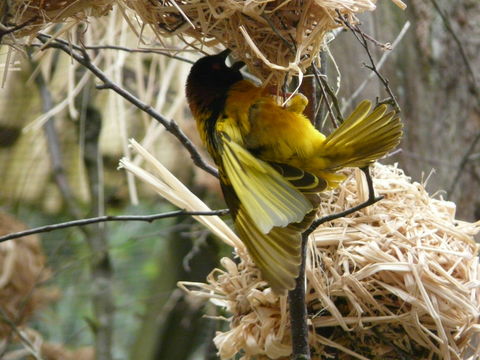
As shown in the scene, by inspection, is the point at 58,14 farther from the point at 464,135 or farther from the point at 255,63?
the point at 464,135

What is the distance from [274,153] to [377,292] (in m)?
0.34

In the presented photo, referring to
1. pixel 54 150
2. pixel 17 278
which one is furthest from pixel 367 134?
A: pixel 54 150

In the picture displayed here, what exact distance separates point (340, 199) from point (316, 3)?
1.36 ft

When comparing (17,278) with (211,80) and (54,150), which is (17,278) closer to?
(54,150)

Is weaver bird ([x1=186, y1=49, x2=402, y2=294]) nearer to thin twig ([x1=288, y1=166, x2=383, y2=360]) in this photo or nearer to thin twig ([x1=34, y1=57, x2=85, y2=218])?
thin twig ([x1=288, y1=166, x2=383, y2=360])

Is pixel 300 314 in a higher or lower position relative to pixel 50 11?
lower

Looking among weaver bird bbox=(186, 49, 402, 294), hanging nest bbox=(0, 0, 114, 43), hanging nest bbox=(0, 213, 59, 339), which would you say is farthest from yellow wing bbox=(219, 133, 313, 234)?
hanging nest bbox=(0, 213, 59, 339)

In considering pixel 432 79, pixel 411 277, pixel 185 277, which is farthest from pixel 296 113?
pixel 185 277

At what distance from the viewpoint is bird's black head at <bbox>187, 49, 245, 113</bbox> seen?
1773 millimetres

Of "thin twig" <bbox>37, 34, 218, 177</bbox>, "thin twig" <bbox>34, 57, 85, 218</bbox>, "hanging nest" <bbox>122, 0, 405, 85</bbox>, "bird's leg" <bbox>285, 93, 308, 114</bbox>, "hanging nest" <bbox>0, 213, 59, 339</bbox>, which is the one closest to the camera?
"hanging nest" <bbox>122, 0, 405, 85</bbox>

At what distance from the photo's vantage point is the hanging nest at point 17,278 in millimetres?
3148

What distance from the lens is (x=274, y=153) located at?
5.29 feet

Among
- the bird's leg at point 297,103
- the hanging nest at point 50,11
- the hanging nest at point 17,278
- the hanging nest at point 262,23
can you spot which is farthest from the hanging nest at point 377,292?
the hanging nest at point 17,278

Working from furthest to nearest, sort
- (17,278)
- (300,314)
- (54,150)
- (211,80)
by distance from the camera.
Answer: (54,150) < (17,278) < (211,80) < (300,314)
